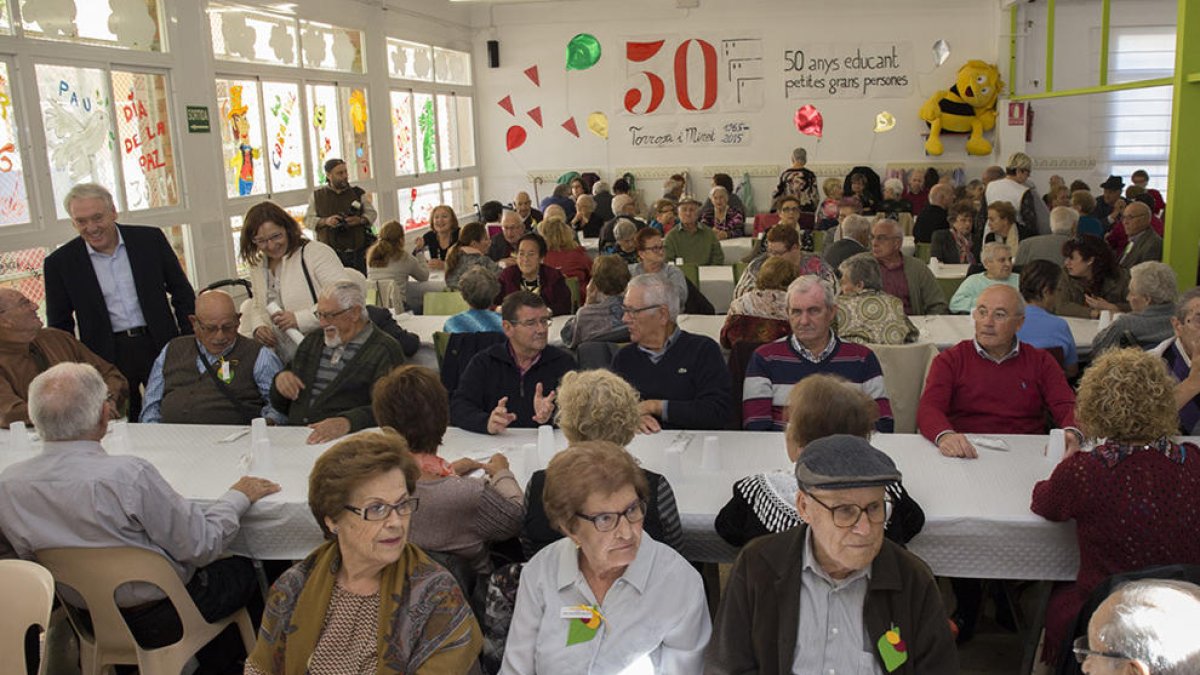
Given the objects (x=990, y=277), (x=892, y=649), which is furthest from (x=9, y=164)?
(x=892, y=649)

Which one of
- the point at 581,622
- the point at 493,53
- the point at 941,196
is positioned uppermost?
the point at 493,53

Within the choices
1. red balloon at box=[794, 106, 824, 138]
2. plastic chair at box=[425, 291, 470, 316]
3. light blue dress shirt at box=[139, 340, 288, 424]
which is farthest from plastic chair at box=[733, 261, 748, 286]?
red balloon at box=[794, 106, 824, 138]

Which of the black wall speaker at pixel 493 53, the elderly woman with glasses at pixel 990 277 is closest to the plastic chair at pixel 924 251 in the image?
the elderly woman with glasses at pixel 990 277

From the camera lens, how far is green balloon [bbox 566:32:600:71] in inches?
529

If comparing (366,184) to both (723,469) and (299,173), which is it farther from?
(723,469)

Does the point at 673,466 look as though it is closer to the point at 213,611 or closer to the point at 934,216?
the point at 213,611

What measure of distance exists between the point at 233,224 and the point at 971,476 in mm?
7464

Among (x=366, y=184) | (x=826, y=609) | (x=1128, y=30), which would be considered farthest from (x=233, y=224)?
(x=1128, y=30)

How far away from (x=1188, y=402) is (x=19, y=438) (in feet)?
13.9

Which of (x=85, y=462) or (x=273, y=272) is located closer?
(x=85, y=462)

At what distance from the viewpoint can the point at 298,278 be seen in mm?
Answer: 4898

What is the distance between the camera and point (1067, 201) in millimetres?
9781

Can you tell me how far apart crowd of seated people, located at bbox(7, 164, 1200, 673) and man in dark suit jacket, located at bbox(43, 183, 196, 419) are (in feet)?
0.15

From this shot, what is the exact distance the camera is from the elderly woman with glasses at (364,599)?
90.3 inches
